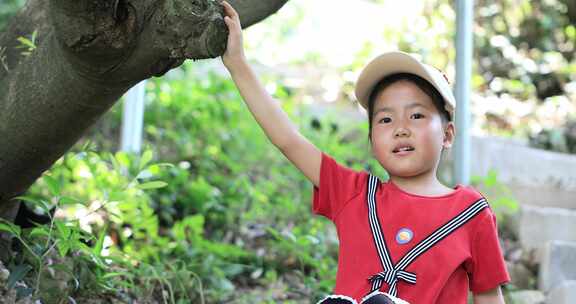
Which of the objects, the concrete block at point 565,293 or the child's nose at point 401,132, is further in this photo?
the concrete block at point 565,293

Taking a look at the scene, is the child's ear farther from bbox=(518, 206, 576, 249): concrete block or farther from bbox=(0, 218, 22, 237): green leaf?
bbox=(518, 206, 576, 249): concrete block

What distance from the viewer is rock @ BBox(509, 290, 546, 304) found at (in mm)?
3344

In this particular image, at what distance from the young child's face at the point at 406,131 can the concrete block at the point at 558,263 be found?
67.5 inches

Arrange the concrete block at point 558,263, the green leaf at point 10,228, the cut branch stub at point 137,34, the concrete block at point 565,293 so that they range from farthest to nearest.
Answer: the concrete block at point 558,263, the concrete block at point 565,293, the green leaf at point 10,228, the cut branch stub at point 137,34

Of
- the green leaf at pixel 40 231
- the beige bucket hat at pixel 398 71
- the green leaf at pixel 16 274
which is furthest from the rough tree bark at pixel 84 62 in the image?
the beige bucket hat at pixel 398 71

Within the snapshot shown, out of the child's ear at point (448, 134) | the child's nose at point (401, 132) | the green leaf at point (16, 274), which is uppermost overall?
the child's ear at point (448, 134)


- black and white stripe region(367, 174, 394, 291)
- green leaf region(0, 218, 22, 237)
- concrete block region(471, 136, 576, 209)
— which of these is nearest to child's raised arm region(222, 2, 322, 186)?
black and white stripe region(367, 174, 394, 291)

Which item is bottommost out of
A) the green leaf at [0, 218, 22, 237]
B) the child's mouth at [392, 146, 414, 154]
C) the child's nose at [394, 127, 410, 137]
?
the green leaf at [0, 218, 22, 237]

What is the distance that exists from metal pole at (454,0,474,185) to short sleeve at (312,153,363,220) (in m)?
1.74

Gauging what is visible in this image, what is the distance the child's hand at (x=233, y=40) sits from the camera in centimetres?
195

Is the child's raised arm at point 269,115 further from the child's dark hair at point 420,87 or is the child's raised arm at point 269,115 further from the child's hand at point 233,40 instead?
the child's dark hair at point 420,87

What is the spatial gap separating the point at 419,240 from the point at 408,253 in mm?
42

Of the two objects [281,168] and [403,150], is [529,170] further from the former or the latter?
[403,150]

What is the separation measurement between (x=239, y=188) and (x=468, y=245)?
8.14ft
